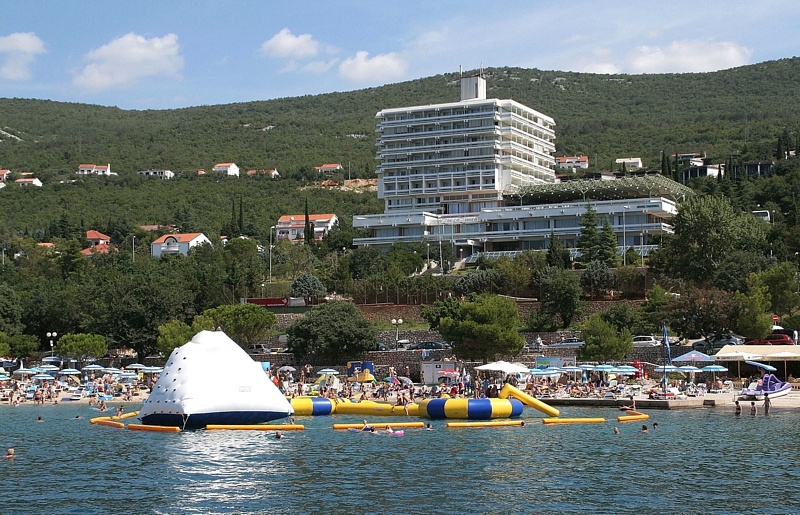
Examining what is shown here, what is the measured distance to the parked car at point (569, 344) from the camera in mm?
70688

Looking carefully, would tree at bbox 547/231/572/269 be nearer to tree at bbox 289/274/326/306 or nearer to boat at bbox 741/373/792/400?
tree at bbox 289/274/326/306

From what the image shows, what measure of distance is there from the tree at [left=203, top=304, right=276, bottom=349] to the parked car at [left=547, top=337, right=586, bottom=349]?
74.5 feet

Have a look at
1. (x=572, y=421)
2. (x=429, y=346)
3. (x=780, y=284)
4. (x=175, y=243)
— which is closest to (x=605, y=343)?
(x=780, y=284)

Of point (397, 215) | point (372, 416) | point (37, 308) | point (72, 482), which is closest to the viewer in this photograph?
point (72, 482)

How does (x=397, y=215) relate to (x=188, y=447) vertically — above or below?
above

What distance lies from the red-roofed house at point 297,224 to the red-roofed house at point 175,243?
1456 cm

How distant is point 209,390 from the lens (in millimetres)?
44750

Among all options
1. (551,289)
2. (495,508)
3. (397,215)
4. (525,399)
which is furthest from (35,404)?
(397,215)

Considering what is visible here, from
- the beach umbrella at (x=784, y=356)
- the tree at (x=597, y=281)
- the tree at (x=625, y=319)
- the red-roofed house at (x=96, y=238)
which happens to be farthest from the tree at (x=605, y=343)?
the red-roofed house at (x=96, y=238)

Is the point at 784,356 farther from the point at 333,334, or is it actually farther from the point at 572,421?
the point at 333,334

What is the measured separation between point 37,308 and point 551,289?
1755 inches

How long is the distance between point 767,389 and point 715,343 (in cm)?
1253

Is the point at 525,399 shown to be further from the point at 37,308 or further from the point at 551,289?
the point at 37,308

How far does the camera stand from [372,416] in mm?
51938
